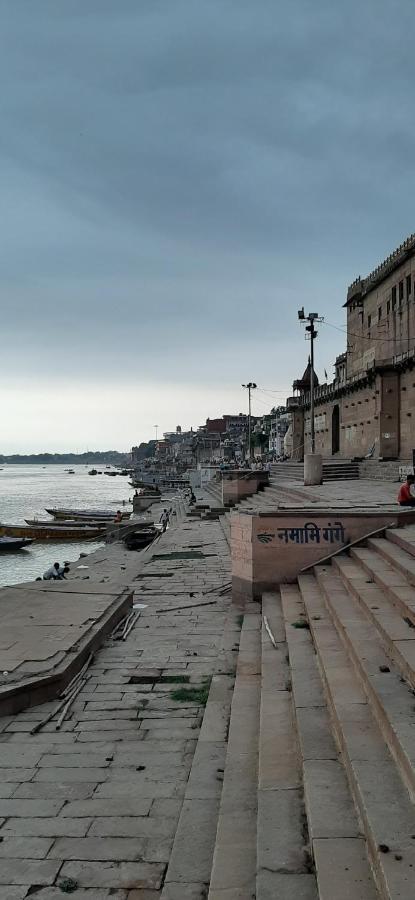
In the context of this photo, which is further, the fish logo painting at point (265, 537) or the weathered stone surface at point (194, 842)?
the fish logo painting at point (265, 537)

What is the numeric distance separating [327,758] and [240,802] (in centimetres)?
62

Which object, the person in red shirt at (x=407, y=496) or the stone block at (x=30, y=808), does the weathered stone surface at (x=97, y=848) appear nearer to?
the stone block at (x=30, y=808)

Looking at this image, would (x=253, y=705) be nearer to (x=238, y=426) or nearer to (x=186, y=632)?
(x=186, y=632)

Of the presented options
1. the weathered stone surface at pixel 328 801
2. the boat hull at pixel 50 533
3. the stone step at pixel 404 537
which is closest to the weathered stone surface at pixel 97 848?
the weathered stone surface at pixel 328 801

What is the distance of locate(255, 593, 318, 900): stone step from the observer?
2785 mm

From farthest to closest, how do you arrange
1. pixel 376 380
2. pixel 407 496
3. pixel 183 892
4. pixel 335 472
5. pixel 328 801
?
pixel 376 380
pixel 335 472
pixel 407 496
pixel 328 801
pixel 183 892

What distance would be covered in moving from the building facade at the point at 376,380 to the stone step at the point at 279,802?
75.5 ft

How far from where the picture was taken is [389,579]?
21.2 ft

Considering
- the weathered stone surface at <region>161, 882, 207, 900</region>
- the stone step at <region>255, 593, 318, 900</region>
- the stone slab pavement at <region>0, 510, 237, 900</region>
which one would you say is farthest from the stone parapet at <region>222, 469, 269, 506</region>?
the weathered stone surface at <region>161, 882, 207, 900</region>

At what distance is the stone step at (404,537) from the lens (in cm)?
734

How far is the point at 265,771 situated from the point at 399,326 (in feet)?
105

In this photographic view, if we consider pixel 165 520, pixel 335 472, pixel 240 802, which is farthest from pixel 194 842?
pixel 165 520

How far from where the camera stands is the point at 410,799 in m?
3.01

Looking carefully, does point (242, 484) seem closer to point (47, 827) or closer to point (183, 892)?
point (47, 827)
